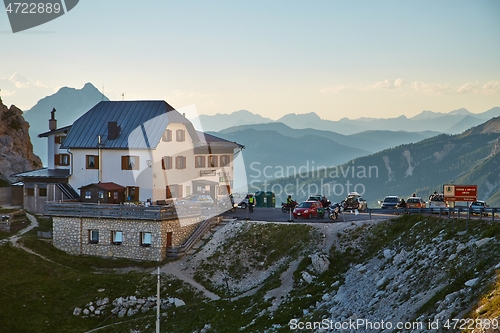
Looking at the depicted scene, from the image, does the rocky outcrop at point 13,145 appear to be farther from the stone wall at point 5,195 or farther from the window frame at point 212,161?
the window frame at point 212,161

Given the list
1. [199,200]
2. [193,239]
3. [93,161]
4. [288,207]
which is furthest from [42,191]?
[288,207]

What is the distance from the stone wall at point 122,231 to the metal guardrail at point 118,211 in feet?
1.42

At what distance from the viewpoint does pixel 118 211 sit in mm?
52375

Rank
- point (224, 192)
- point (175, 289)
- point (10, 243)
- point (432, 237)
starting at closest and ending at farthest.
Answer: point (432, 237)
point (175, 289)
point (10, 243)
point (224, 192)

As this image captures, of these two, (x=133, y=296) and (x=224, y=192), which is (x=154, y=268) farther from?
(x=224, y=192)

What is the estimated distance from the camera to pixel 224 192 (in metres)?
70.8

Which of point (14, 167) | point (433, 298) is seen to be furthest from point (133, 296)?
point (14, 167)

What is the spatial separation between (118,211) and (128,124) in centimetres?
1253

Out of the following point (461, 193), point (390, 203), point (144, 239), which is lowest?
point (144, 239)

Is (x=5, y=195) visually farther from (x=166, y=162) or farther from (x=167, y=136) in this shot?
(x=167, y=136)

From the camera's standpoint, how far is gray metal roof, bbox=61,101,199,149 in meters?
59.8

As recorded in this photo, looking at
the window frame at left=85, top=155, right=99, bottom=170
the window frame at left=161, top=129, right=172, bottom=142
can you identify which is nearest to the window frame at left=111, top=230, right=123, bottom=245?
the window frame at left=85, top=155, right=99, bottom=170

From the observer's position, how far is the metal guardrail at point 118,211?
167 feet

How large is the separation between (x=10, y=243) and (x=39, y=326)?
13.3 metres
